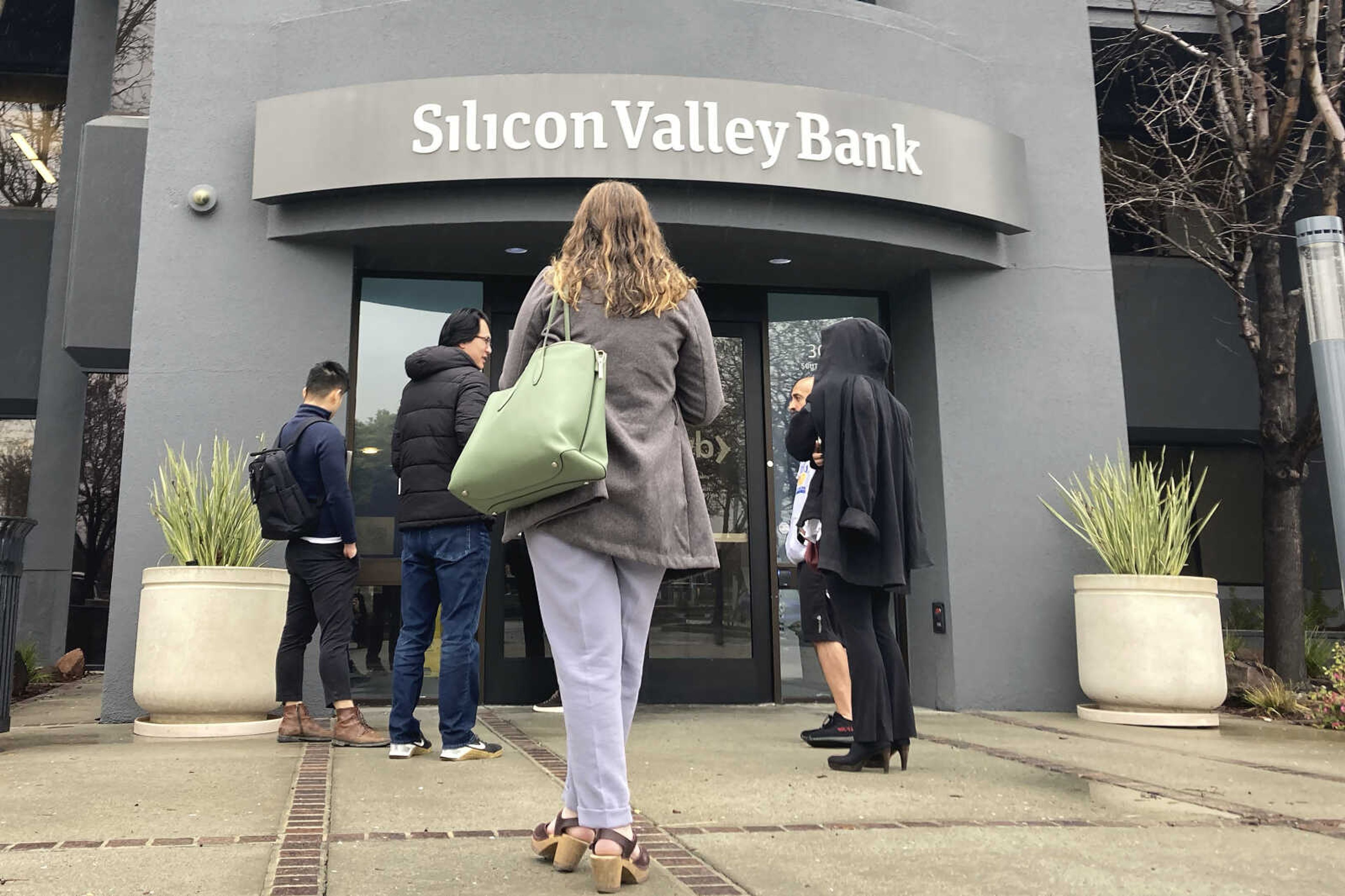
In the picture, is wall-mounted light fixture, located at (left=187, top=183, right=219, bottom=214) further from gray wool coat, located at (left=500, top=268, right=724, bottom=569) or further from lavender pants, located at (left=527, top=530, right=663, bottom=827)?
lavender pants, located at (left=527, top=530, right=663, bottom=827)

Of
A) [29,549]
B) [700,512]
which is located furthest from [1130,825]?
[29,549]

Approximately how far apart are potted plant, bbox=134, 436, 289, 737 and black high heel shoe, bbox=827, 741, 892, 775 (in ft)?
9.70

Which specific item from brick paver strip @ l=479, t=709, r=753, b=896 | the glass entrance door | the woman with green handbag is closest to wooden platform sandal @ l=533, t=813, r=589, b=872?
the woman with green handbag

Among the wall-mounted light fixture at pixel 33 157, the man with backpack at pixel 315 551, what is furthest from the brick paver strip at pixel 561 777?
the wall-mounted light fixture at pixel 33 157

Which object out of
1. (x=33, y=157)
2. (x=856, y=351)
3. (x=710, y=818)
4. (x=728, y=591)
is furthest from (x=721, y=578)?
(x=33, y=157)

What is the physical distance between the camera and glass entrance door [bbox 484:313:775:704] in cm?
707

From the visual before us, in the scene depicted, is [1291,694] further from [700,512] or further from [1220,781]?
[700,512]

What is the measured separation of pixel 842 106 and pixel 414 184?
106 inches

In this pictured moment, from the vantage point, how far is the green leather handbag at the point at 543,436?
2.58 metres

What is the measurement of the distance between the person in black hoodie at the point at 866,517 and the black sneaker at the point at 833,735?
0.59 meters

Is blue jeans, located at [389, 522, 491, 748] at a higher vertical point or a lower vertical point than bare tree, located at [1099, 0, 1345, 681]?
lower

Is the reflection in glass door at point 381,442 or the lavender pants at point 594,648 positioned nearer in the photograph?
the lavender pants at point 594,648

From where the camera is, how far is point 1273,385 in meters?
8.35

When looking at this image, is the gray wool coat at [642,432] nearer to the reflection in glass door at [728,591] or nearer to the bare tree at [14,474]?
the reflection in glass door at [728,591]
